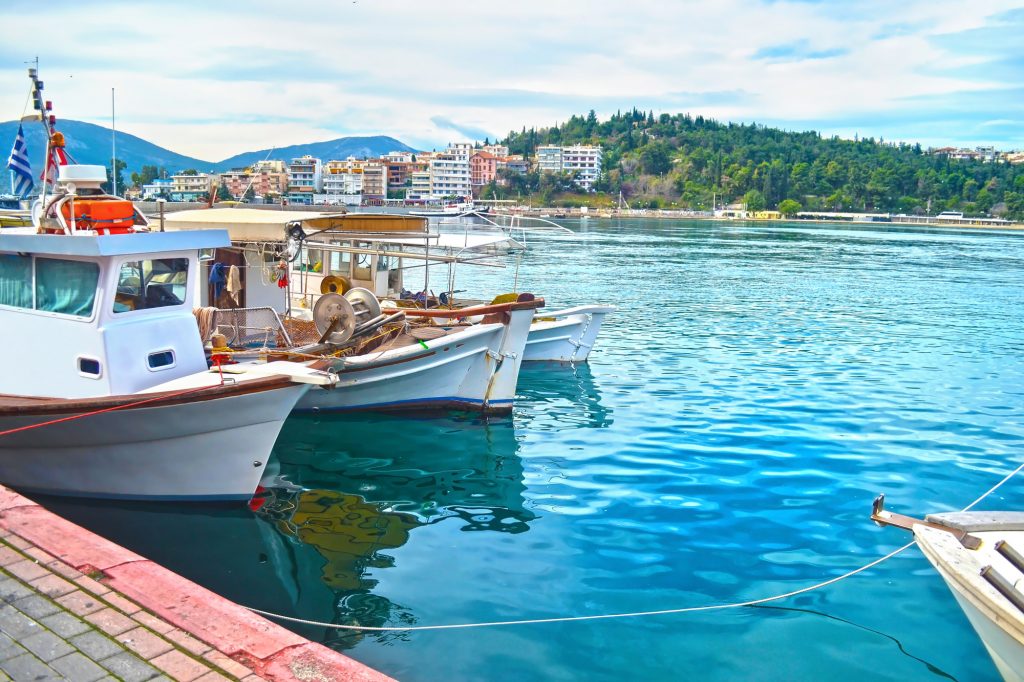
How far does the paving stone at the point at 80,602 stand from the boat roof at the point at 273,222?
9.60 m

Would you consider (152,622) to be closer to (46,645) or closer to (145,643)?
(145,643)

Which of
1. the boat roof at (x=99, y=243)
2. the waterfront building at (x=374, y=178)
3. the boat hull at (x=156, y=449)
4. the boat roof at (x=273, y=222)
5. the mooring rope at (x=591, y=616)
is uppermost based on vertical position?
the waterfront building at (x=374, y=178)

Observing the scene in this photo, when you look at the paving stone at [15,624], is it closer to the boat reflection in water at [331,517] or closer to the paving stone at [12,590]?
the paving stone at [12,590]

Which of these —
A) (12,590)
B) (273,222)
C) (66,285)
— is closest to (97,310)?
(66,285)

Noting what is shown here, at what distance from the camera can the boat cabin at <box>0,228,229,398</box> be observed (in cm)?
969

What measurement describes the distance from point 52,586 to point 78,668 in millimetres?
1205

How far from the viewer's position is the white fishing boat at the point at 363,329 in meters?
14.0

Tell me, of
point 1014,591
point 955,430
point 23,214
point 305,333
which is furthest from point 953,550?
point 23,214

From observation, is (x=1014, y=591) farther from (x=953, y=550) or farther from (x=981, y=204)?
(x=981, y=204)

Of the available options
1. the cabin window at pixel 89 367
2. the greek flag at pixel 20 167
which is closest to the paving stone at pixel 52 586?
the cabin window at pixel 89 367

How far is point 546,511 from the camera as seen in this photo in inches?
437

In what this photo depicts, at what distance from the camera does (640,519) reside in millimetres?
10734

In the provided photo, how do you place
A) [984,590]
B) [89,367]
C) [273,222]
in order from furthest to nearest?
[273,222], [89,367], [984,590]

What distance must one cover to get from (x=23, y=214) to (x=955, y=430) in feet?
83.1
